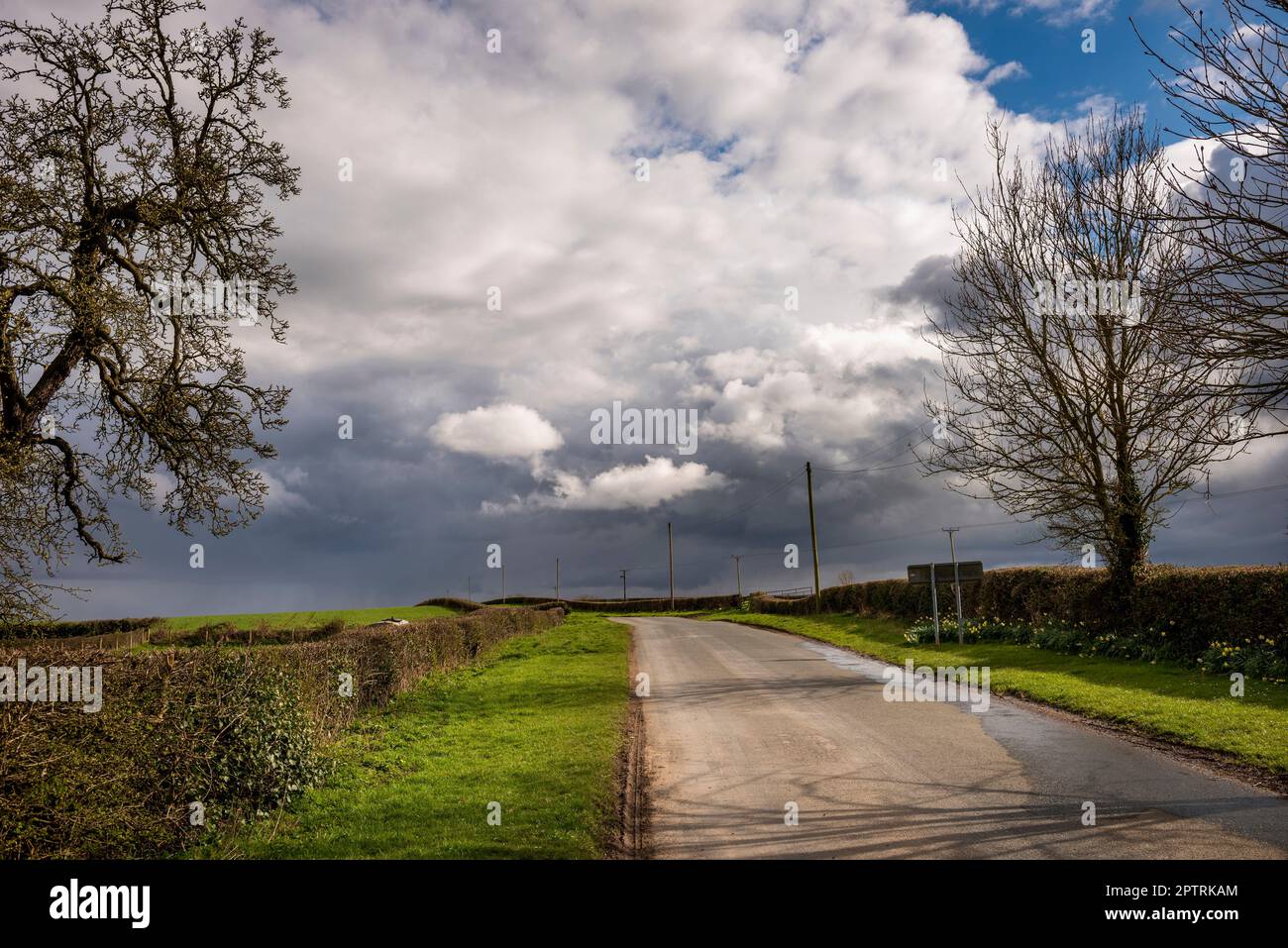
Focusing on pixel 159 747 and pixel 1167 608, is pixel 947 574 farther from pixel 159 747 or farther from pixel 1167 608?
pixel 159 747

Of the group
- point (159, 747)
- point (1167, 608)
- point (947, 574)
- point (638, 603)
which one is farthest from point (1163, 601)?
point (638, 603)

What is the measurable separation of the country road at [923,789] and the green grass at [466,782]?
886 mm

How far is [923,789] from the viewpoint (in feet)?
27.9

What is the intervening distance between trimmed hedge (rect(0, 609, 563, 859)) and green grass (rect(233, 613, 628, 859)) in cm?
59

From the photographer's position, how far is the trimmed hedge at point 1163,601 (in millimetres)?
16125

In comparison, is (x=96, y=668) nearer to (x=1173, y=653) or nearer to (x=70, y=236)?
(x=70, y=236)

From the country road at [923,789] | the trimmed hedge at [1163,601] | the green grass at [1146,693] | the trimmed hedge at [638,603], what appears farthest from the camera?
the trimmed hedge at [638,603]

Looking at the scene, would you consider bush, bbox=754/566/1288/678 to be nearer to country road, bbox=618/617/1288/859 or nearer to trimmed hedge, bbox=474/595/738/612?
country road, bbox=618/617/1288/859

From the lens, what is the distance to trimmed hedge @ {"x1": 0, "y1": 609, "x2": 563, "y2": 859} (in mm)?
5754

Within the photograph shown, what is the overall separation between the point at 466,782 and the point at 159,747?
3.41 meters

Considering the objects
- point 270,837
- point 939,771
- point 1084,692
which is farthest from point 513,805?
point 1084,692

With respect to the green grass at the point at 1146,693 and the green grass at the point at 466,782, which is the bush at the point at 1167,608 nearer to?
the green grass at the point at 1146,693

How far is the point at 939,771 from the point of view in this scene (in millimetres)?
9242

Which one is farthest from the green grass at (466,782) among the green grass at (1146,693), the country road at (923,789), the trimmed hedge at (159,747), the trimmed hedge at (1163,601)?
the trimmed hedge at (1163,601)
